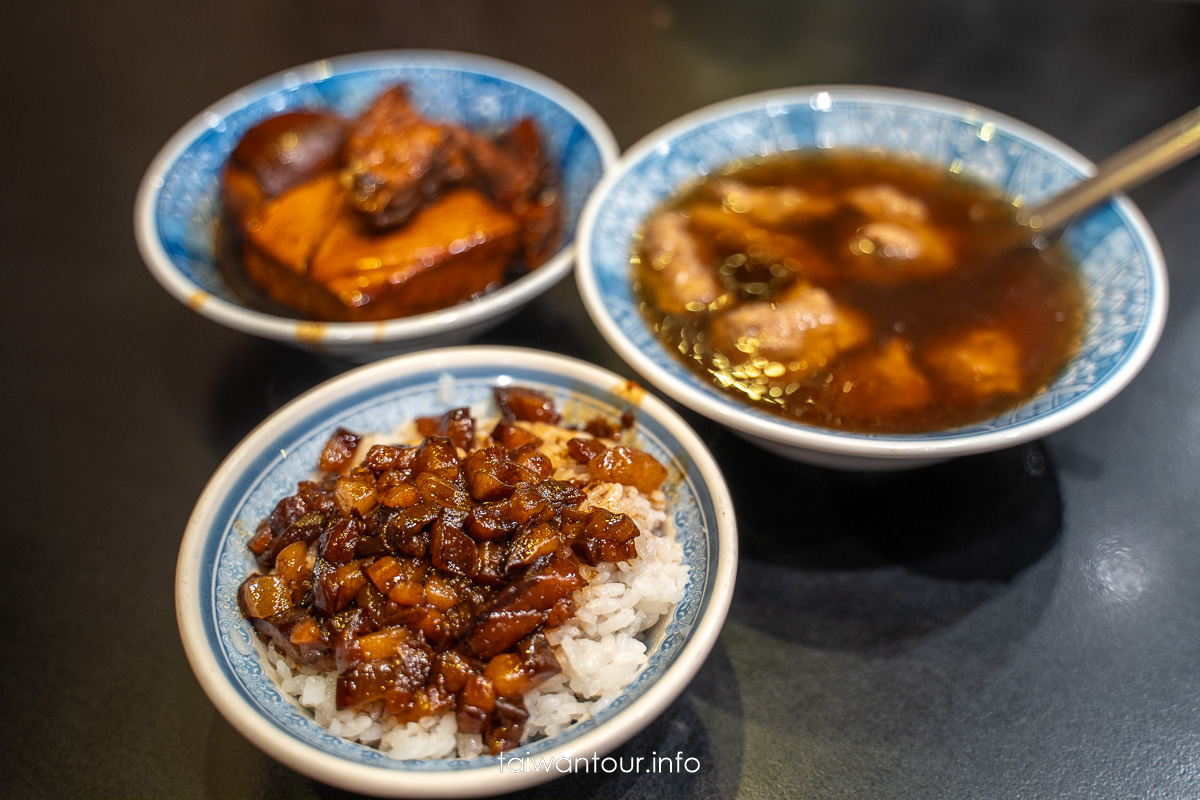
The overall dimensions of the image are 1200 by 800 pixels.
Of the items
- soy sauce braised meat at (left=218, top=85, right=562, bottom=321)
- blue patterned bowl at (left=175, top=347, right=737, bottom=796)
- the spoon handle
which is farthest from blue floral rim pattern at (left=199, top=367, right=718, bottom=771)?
the spoon handle

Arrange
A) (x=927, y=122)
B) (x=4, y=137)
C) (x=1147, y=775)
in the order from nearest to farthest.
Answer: (x=1147, y=775), (x=927, y=122), (x=4, y=137)

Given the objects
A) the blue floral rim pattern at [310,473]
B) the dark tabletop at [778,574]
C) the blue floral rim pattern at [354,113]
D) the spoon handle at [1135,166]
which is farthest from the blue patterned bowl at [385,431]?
the spoon handle at [1135,166]

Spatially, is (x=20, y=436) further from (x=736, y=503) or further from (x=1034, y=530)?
(x=1034, y=530)

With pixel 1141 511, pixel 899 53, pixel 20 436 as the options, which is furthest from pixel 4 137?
pixel 1141 511

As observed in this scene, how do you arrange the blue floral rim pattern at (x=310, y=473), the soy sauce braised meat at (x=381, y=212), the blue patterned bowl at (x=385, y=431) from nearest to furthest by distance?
the blue patterned bowl at (x=385, y=431) → the blue floral rim pattern at (x=310, y=473) → the soy sauce braised meat at (x=381, y=212)

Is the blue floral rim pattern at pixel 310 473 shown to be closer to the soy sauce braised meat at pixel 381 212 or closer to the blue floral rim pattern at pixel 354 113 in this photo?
the soy sauce braised meat at pixel 381 212

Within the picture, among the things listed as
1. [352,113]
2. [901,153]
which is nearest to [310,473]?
[352,113]

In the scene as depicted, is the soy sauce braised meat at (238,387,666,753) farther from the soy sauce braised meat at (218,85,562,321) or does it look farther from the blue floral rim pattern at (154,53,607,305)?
the blue floral rim pattern at (154,53,607,305)
